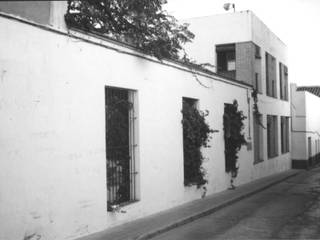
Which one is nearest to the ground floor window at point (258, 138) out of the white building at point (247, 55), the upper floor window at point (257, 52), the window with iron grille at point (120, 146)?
the white building at point (247, 55)

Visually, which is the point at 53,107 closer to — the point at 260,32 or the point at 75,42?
the point at 75,42

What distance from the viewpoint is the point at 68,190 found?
7.16m

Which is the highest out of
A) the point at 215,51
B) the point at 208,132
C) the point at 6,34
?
the point at 215,51

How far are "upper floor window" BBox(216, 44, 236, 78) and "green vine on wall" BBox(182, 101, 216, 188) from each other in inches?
309

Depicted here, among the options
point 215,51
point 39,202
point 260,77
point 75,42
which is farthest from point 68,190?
point 260,77

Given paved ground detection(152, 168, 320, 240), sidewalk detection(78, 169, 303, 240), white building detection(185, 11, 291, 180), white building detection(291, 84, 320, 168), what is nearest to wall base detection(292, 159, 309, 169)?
white building detection(291, 84, 320, 168)

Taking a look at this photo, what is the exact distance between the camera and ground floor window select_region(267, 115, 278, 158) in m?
22.4

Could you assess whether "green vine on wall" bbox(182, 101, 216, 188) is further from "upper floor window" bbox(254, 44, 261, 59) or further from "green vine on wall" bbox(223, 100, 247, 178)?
"upper floor window" bbox(254, 44, 261, 59)

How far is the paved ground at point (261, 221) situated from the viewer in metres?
8.25

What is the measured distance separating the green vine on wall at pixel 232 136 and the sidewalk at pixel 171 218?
107cm

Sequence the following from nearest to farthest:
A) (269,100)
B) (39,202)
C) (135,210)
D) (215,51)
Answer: (39,202)
(135,210)
(215,51)
(269,100)

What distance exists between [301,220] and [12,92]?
6.78 meters

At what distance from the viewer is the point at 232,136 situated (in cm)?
1549

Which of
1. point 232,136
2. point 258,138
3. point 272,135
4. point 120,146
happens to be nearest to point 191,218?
point 120,146
